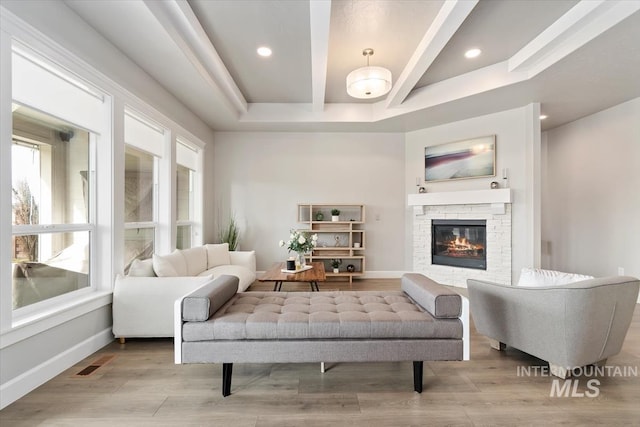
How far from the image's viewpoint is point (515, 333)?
2.17 m

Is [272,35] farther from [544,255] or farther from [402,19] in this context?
[544,255]

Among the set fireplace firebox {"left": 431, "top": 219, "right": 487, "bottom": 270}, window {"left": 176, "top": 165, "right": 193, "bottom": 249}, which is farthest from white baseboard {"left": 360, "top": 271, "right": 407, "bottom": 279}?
window {"left": 176, "top": 165, "right": 193, "bottom": 249}

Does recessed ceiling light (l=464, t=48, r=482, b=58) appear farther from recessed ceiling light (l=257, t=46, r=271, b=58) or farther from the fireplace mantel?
recessed ceiling light (l=257, t=46, r=271, b=58)

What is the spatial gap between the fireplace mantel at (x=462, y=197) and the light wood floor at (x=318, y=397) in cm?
239

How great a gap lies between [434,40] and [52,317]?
12.7ft

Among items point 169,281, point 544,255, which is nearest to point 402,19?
point 169,281

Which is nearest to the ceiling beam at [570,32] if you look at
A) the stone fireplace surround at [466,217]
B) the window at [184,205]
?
the stone fireplace surround at [466,217]

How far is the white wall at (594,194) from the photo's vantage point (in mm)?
3980

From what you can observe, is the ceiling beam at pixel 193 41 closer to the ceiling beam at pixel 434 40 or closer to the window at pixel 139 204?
the window at pixel 139 204

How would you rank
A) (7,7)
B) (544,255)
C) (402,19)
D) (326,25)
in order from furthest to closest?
(544,255) < (402,19) < (326,25) < (7,7)

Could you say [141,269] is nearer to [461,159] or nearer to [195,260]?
[195,260]

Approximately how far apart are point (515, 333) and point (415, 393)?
36.8 inches

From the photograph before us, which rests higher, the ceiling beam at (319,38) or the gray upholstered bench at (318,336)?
the ceiling beam at (319,38)

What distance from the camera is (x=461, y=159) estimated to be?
4.70 metres
